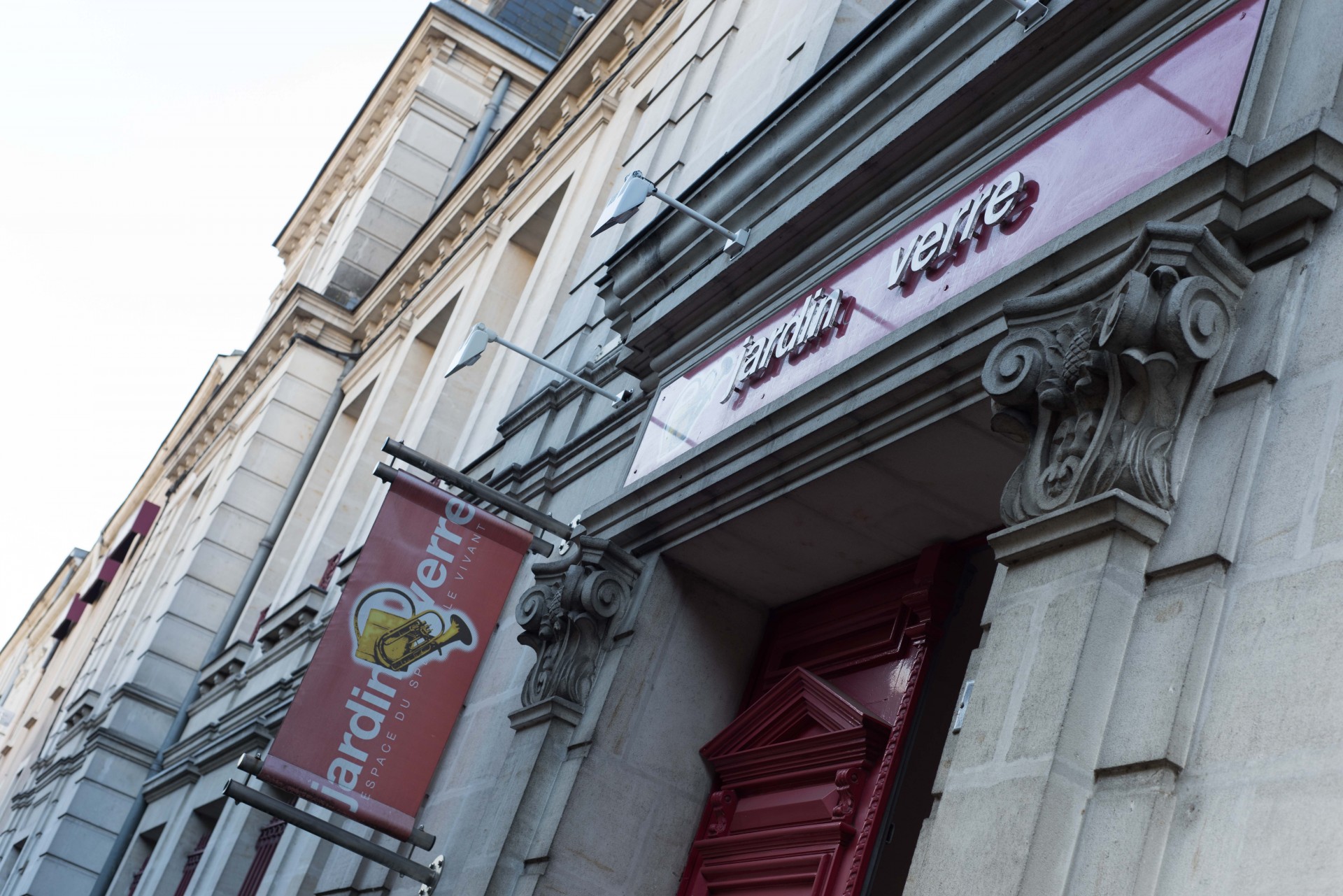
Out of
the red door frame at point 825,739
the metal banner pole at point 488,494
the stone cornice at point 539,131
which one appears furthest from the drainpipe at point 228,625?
the red door frame at point 825,739

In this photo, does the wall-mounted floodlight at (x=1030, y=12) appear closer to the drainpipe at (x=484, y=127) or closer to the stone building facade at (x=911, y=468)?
the stone building facade at (x=911, y=468)

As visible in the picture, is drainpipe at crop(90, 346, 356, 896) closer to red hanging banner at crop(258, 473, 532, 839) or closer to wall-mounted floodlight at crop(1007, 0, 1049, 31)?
red hanging banner at crop(258, 473, 532, 839)

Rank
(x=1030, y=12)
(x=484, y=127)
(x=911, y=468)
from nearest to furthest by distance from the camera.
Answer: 1. (x=1030, y=12)
2. (x=911, y=468)
3. (x=484, y=127)

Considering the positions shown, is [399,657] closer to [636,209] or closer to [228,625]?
[636,209]

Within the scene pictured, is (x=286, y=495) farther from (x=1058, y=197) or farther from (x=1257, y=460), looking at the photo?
(x=1257, y=460)

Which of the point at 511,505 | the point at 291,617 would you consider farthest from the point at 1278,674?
the point at 291,617

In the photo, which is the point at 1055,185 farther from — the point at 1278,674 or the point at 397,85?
the point at 397,85

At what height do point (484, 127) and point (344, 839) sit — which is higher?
point (484, 127)

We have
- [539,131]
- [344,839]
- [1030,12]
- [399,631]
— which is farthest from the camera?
[539,131]

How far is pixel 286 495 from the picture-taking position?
2261 centimetres

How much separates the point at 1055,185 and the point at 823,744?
2933mm

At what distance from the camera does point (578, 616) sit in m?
8.17

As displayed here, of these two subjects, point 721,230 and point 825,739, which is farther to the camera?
point 721,230

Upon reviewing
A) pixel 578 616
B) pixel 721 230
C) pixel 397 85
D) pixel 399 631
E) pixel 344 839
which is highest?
pixel 397 85
